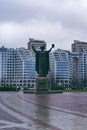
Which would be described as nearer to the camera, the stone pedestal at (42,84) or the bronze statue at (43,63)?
the stone pedestal at (42,84)

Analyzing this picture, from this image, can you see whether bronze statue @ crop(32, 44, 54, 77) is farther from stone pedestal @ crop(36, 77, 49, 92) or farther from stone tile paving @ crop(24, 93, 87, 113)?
stone tile paving @ crop(24, 93, 87, 113)

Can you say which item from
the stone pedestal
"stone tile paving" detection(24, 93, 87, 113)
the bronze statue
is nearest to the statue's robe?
the bronze statue

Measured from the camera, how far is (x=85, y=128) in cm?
1112

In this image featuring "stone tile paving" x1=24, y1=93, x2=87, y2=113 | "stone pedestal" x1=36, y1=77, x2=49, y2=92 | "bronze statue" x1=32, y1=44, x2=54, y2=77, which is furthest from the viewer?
"bronze statue" x1=32, y1=44, x2=54, y2=77

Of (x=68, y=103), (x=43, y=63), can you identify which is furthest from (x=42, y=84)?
(x=68, y=103)

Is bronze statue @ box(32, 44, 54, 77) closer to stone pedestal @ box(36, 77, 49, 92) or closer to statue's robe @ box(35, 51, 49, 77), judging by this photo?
statue's robe @ box(35, 51, 49, 77)

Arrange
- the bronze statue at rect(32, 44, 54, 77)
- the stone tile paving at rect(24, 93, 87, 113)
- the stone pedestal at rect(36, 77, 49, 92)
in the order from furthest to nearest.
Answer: the bronze statue at rect(32, 44, 54, 77) → the stone pedestal at rect(36, 77, 49, 92) → the stone tile paving at rect(24, 93, 87, 113)

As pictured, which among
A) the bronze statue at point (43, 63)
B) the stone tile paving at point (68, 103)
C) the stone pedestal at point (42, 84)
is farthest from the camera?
the bronze statue at point (43, 63)

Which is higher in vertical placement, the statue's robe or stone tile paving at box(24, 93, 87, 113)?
the statue's robe

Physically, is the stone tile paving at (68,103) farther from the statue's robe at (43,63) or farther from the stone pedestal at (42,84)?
the statue's robe at (43,63)

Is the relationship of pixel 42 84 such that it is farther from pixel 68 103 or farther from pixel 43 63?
pixel 68 103

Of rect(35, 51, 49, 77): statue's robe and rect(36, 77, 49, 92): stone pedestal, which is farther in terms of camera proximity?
rect(35, 51, 49, 77): statue's robe

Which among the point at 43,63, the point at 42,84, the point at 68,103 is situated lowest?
the point at 68,103

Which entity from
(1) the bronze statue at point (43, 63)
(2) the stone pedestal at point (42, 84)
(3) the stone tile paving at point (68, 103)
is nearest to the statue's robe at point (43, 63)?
(1) the bronze statue at point (43, 63)
